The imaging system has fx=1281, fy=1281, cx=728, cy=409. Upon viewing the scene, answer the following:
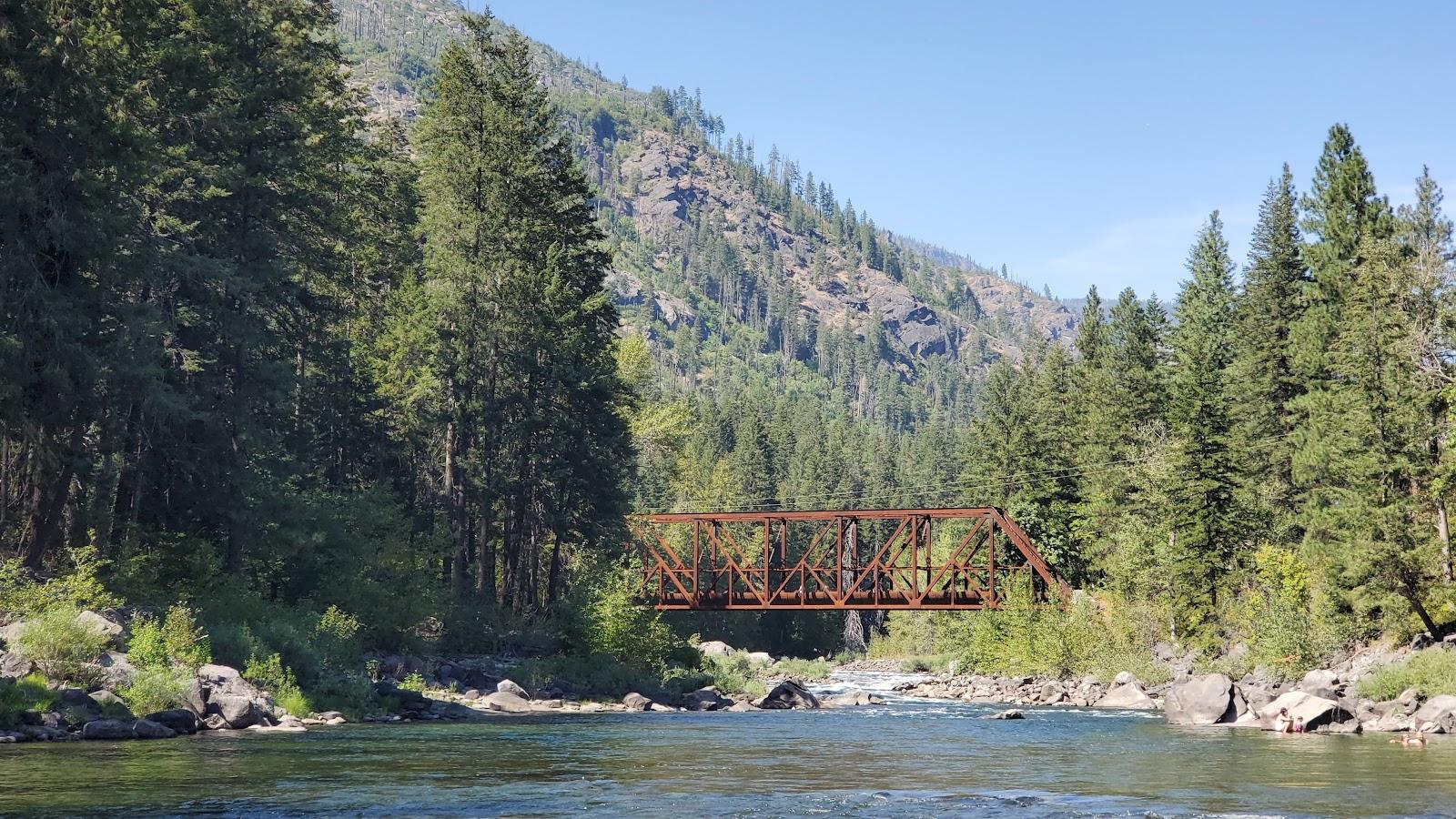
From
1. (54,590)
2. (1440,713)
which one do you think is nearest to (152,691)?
(54,590)

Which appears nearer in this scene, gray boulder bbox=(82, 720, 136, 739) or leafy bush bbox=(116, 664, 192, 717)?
gray boulder bbox=(82, 720, 136, 739)

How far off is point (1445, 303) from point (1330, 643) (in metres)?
11.6

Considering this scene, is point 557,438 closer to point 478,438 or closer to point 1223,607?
point 478,438

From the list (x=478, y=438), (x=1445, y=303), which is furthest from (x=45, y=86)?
(x=1445, y=303)

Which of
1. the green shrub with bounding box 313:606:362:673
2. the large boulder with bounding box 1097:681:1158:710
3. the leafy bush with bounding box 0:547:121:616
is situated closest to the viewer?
the leafy bush with bounding box 0:547:121:616

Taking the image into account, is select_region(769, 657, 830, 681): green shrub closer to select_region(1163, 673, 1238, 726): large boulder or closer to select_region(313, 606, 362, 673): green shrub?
select_region(1163, 673, 1238, 726): large boulder

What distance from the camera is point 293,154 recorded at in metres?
42.3

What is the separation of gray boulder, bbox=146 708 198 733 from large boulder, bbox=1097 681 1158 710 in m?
32.2

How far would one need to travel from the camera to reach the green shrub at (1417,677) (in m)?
33.9

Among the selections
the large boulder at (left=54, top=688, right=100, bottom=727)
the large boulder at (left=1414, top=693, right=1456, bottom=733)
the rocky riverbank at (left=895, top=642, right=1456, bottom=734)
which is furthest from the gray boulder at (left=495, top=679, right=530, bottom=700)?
the large boulder at (left=1414, top=693, right=1456, bottom=733)

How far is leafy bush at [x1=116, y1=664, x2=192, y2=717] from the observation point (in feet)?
84.3

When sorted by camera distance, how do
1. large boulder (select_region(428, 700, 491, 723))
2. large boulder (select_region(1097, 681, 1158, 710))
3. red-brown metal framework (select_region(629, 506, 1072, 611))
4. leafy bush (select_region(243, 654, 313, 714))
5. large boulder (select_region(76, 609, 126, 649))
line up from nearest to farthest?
large boulder (select_region(76, 609, 126, 649)) < leafy bush (select_region(243, 654, 313, 714)) < large boulder (select_region(428, 700, 491, 723)) < large boulder (select_region(1097, 681, 1158, 710)) < red-brown metal framework (select_region(629, 506, 1072, 611))

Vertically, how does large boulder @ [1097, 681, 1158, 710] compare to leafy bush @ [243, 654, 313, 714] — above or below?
below

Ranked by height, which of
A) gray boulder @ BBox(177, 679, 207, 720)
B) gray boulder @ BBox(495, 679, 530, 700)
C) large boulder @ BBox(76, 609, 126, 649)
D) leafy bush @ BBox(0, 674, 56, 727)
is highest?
large boulder @ BBox(76, 609, 126, 649)
